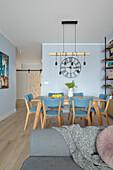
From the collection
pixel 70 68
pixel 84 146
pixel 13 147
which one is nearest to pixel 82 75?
pixel 70 68

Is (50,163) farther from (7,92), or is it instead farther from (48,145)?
(7,92)

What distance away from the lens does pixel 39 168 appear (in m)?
0.91

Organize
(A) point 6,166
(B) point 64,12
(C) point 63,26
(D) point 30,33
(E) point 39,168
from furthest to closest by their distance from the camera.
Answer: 1. (D) point 30,33
2. (C) point 63,26
3. (B) point 64,12
4. (A) point 6,166
5. (E) point 39,168

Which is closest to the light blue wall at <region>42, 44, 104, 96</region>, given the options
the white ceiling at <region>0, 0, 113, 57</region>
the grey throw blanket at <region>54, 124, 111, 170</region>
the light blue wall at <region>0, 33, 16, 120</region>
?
the white ceiling at <region>0, 0, 113, 57</region>

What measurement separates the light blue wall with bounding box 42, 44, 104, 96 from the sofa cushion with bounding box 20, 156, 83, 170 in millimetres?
3828

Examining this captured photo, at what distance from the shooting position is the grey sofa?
3.24 ft

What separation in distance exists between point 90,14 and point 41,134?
112 inches

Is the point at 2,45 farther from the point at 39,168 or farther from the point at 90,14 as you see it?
the point at 39,168

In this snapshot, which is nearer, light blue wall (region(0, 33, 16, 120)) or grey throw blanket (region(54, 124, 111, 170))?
grey throw blanket (region(54, 124, 111, 170))

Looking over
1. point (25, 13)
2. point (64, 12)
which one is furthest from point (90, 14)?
point (25, 13)

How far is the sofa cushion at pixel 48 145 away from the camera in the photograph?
112cm

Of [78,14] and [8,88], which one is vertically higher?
[78,14]

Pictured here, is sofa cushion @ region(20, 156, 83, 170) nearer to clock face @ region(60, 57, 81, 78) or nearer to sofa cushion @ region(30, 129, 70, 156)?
sofa cushion @ region(30, 129, 70, 156)

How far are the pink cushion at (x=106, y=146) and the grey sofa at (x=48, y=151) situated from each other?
0.78 ft
